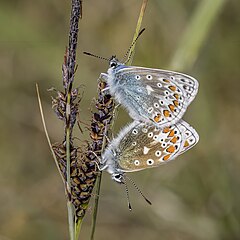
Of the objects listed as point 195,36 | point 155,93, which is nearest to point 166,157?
point 155,93

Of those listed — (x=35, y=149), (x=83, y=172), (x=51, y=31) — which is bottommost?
(x=35, y=149)

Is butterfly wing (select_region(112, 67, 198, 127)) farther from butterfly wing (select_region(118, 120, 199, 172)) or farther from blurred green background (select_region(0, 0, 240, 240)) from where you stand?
blurred green background (select_region(0, 0, 240, 240))

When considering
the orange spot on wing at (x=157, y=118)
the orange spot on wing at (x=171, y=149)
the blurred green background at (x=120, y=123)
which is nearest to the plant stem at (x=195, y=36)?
the blurred green background at (x=120, y=123)

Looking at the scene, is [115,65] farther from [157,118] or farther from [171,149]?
[171,149]

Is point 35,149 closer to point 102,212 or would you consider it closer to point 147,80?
point 102,212

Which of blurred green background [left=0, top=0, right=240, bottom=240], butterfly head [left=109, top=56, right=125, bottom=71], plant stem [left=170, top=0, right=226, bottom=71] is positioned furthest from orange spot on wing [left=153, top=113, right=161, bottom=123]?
blurred green background [left=0, top=0, right=240, bottom=240]

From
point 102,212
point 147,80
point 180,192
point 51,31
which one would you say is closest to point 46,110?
point 51,31

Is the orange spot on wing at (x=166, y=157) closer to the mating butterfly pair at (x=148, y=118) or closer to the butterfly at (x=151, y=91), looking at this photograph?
the mating butterfly pair at (x=148, y=118)
